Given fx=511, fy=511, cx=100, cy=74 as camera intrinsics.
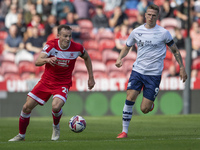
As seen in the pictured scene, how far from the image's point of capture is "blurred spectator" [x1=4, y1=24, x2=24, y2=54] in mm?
21734

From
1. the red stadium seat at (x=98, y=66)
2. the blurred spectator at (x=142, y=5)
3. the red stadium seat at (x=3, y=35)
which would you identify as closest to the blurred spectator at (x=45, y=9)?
the red stadium seat at (x=3, y=35)

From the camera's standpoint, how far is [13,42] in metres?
21.9

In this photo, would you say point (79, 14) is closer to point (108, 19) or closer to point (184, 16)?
point (108, 19)

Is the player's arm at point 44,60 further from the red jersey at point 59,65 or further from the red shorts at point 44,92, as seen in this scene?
the red shorts at point 44,92

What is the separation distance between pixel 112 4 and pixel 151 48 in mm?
14018

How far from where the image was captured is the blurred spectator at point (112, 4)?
23188 millimetres

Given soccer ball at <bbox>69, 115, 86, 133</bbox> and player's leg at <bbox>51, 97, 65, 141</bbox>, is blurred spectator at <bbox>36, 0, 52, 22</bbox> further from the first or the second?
player's leg at <bbox>51, 97, 65, 141</bbox>

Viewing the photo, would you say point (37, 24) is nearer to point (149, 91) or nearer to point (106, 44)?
point (106, 44)

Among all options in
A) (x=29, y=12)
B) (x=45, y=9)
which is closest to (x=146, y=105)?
(x=29, y=12)

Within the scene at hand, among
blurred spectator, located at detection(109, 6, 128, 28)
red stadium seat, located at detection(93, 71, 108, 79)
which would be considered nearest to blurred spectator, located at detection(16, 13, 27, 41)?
red stadium seat, located at detection(93, 71, 108, 79)

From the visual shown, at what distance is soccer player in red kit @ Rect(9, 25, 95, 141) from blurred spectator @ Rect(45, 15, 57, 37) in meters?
12.6

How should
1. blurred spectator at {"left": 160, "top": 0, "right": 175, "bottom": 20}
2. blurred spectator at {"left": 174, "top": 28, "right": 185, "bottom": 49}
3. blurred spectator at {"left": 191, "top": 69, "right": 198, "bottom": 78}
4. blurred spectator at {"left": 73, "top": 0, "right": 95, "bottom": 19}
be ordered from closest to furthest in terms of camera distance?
blurred spectator at {"left": 191, "top": 69, "right": 198, "bottom": 78}
blurred spectator at {"left": 174, "top": 28, "right": 185, "bottom": 49}
blurred spectator at {"left": 160, "top": 0, "right": 175, "bottom": 20}
blurred spectator at {"left": 73, "top": 0, "right": 95, "bottom": 19}

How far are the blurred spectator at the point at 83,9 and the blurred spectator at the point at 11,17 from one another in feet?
8.98

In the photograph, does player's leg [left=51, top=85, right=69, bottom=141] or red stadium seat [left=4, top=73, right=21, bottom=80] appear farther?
red stadium seat [left=4, top=73, right=21, bottom=80]
